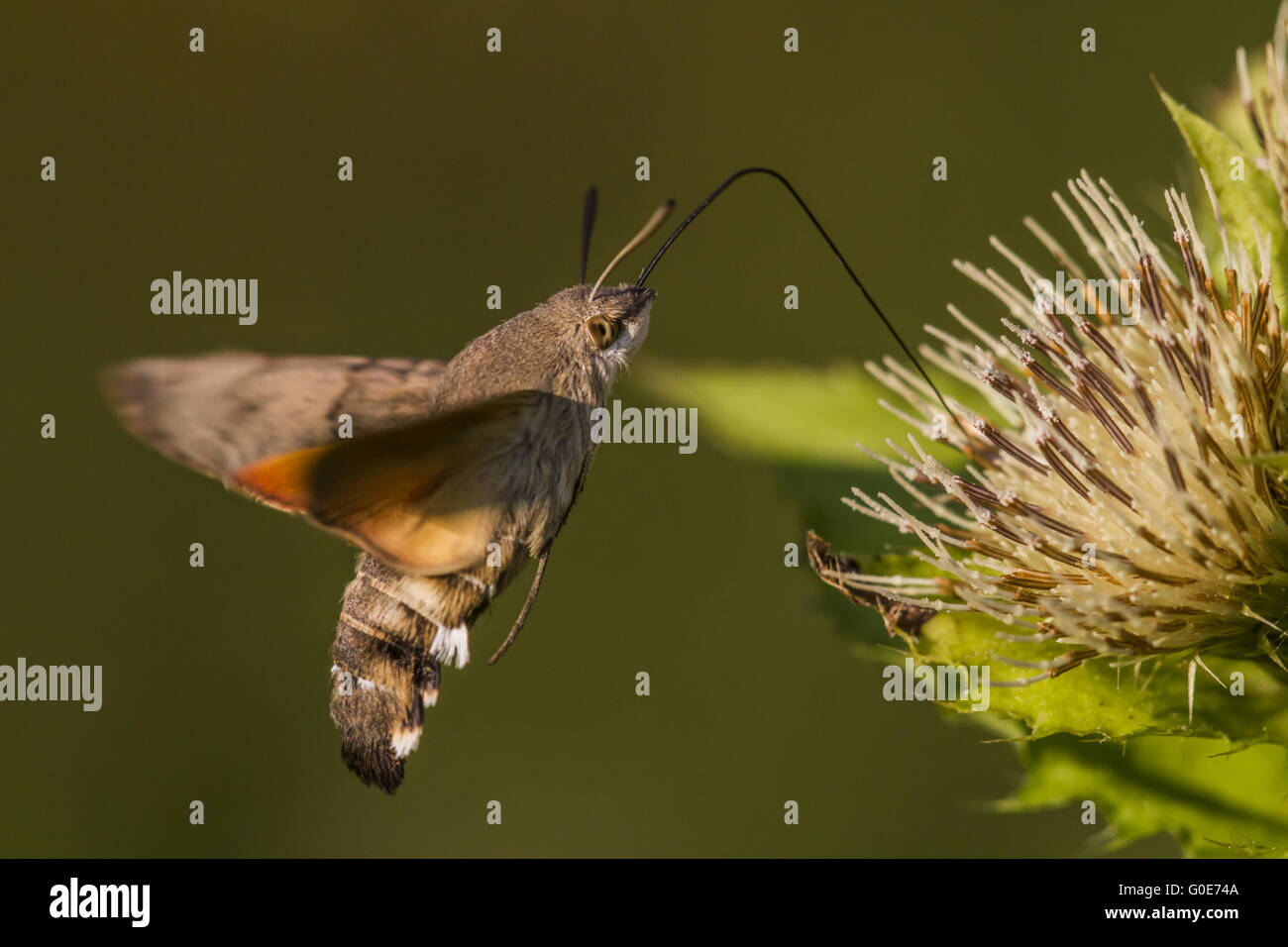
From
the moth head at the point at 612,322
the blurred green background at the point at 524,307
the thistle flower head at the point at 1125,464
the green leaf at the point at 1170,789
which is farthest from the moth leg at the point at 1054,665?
the blurred green background at the point at 524,307

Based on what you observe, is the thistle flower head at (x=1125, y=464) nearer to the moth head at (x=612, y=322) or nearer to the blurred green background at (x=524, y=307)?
the moth head at (x=612, y=322)

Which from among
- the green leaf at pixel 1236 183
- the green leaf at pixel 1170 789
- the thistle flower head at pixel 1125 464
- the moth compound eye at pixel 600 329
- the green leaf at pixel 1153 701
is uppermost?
the green leaf at pixel 1236 183

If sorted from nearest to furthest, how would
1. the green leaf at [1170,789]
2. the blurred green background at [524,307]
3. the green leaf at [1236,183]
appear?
the green leaf at [1170,789], the green leaf at [1236,183], the blurred green background at [524,307]

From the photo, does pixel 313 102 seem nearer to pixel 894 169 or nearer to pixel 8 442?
pixel 8 442

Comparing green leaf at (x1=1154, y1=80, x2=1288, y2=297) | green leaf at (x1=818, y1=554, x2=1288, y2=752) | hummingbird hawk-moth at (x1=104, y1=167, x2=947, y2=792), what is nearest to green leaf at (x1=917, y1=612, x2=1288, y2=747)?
green leaf at (x1=818, y1=554, x2=1288, y2=752)

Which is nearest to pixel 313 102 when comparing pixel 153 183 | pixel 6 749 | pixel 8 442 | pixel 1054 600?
pixel 153 183

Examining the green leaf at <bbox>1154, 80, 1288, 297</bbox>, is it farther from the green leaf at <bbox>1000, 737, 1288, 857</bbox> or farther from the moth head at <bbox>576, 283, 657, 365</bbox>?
the moth head at <bbox>576, 283, 657, 365</bbox>
